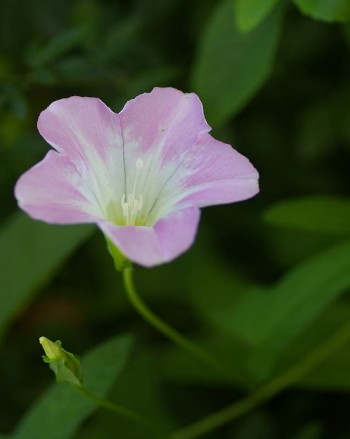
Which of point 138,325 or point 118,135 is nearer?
point 118,135

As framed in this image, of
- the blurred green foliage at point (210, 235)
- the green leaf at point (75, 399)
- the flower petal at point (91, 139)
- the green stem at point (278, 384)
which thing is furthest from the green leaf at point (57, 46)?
the green stem at point (278, 384)

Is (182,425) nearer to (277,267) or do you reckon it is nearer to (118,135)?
(277,267)

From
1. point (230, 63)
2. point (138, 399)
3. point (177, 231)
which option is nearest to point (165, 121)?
point (177, 231)

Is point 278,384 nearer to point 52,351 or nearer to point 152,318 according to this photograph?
point 152,318

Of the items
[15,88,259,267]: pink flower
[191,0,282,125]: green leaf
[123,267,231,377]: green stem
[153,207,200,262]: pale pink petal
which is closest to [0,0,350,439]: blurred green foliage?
[191,0,282,125]: green leaf

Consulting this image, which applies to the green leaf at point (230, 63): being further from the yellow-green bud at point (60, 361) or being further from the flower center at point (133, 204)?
the yellow-green bud at point (60, 361)

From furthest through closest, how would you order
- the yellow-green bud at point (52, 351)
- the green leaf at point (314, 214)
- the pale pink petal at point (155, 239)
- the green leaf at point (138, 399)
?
the green leaf at point (138, 399) → the green leaf at point (314, 214) → the yellow-green bud at point (52, 351) → the pale pink petal at point (155, 239)

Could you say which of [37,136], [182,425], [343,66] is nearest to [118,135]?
[37,136]
